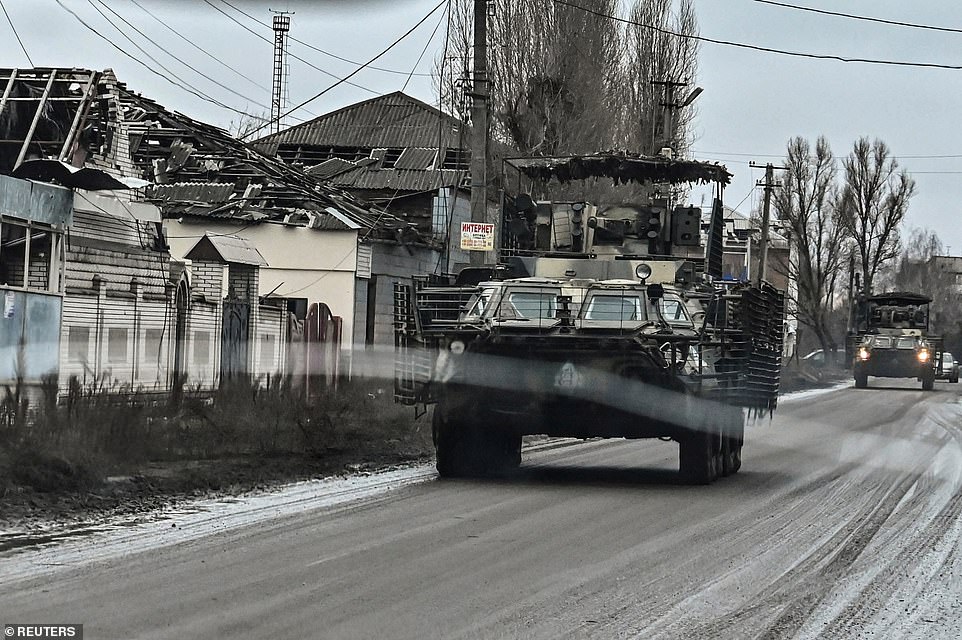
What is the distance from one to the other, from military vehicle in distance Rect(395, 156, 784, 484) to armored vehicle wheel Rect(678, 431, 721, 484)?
1cm

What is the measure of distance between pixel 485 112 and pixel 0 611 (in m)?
14.8

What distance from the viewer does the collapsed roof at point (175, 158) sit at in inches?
923

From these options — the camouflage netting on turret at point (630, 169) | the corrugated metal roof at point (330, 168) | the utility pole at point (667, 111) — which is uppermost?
the utility pole at point (667, 111)

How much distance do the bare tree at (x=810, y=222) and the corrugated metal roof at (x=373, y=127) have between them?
78.4 feet

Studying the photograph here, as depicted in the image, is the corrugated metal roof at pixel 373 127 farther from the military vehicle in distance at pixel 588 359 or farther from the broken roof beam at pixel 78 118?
the military vehicle in distance at pixel 588 359

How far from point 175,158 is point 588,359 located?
939 inches

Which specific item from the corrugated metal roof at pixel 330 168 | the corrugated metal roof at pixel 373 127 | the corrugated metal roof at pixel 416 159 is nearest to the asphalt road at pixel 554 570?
the corrugated metal roof at pixel 330 168

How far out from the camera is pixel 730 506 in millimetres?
11898

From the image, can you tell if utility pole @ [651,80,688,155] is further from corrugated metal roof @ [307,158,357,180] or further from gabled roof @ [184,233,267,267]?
gabled roof @ [184,233,267,267]

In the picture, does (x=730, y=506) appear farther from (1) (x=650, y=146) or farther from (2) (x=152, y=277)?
(1) (x=650, y=146)

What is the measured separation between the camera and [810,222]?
6956 cm

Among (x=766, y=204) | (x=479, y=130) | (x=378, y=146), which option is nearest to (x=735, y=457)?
(x=479, y=130)

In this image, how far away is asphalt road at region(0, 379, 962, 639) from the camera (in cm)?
662

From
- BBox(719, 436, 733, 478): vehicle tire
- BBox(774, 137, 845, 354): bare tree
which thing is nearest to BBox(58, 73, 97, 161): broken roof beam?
BBox(719, 436, 733, 478): vehicle tire
